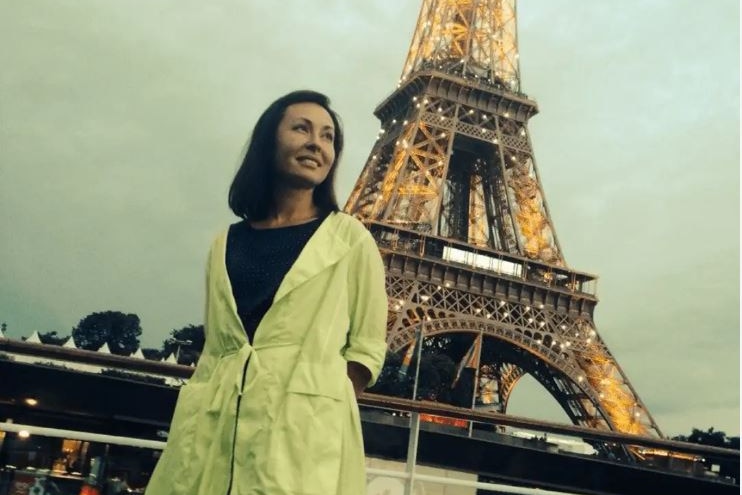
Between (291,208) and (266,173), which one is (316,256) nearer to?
(291,208)

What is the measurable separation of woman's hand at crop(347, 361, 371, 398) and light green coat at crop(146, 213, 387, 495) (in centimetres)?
2

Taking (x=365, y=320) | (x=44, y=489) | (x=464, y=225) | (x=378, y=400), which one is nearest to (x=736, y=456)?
(x=378, y=400)

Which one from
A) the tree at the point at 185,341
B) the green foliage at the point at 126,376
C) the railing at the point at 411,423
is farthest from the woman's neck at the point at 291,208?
the tree at the point at 185,341

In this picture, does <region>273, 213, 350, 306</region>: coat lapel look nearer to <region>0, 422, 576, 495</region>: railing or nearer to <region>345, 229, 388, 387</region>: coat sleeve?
<region>345, 229, 388, 387</region>: coat sleeve

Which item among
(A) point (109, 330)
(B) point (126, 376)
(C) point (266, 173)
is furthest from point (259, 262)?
(A) point (109, 330)

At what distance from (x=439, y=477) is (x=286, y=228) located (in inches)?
77.5

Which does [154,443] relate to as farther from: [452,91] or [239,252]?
[452,91]

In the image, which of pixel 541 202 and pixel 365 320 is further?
pixel 541 202

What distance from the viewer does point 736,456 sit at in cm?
350

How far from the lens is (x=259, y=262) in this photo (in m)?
1.65

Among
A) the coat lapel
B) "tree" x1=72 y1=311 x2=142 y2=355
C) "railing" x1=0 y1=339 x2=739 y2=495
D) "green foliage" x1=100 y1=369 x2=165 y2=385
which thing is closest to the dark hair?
the coat lapel

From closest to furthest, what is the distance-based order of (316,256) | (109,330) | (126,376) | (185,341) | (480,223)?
(316,256) → (126,376) → (480,223) → (185,341) → (109,330)

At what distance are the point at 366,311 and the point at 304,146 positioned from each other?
1.51 feet

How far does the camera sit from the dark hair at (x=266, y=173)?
179cm
